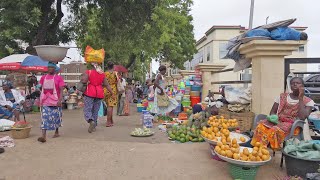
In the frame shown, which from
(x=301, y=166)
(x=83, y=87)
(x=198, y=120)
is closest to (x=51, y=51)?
(x=83, y=87)

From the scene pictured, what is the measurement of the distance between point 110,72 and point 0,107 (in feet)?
10.3

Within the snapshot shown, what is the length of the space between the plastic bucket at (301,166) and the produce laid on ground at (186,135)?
103 inches

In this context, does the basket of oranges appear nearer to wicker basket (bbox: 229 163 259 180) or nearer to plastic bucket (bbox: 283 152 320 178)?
wicker basket (bbox: 229 163 259 180)

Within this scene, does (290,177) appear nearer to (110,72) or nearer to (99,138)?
(99,138)

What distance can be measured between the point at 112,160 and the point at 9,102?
485 centimetres

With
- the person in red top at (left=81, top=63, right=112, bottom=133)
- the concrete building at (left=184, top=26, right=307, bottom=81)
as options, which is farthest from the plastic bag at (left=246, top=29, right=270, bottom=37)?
the concrete building at (left=184, top=26, right=307, bottom=81)

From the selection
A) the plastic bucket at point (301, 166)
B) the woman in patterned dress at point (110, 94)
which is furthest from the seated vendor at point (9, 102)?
the plastic bucket at point (301, 166)

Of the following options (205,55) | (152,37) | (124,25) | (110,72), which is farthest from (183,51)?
(110,72)

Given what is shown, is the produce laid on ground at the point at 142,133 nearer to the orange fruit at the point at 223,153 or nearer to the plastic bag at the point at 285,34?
the orange fruit at the point at 223,153

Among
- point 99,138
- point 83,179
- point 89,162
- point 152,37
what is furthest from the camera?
point 152,37

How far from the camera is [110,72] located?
29.3 feet

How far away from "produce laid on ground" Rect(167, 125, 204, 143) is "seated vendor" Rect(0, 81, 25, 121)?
4686mm

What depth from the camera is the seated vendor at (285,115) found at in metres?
4.23

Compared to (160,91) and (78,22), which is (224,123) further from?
(78,22)
